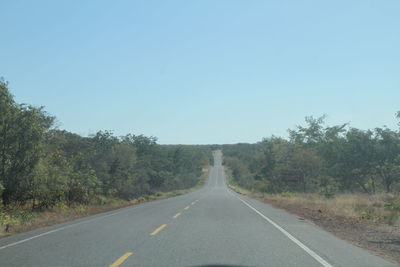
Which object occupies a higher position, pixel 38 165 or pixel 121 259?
pixel 38 165

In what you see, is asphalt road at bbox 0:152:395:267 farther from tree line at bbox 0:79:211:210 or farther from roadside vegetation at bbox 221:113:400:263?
tree line at bbox 0:79:211:210

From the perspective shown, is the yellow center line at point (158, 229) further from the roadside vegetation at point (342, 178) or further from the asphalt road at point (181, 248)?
the roadside vegetation at point (342, 178)

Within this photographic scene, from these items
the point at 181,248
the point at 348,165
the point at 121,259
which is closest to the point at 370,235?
the point at 181,248

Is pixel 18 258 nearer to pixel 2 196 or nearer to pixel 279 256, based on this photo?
pixel 279 256

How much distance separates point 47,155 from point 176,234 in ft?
39.0

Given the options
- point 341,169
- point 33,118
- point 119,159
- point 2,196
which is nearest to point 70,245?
point 33,118

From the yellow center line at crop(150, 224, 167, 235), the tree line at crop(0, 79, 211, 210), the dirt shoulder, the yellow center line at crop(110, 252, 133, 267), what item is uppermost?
the tree line at crop(0, 79, 211, 210)

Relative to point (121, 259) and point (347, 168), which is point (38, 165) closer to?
point (121, 259)

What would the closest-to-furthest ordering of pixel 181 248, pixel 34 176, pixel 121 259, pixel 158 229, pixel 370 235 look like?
pixel 121 259, pixel 181 248, pixel 158 229, pixel 370 235, pixel 34 176

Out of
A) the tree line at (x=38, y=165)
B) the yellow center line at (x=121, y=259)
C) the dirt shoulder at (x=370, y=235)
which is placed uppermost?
the tree line at (x=38, y=165)

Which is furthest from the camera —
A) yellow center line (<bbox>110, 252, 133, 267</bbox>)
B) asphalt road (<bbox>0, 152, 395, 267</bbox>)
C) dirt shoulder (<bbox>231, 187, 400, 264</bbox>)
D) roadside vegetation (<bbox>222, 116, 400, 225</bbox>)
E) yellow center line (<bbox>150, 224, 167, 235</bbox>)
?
roadside vegetation (<bbox>222, 116, 400, 225</bbox>)

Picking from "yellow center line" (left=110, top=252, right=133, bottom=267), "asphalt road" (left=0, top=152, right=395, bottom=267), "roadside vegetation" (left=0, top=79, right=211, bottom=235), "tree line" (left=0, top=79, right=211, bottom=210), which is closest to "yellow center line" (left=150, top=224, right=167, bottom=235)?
"asphalt road" (left=0, top=152, right=395, bottom=267)

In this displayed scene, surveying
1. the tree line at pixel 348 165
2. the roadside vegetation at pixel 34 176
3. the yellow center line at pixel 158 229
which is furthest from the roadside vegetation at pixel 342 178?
the roadside vegetation at pixel 34 176

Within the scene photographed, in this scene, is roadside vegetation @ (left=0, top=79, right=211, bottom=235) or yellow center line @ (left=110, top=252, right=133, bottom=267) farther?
roadside vegetation @ (left=0, top=79, right=211, bottom=235)
